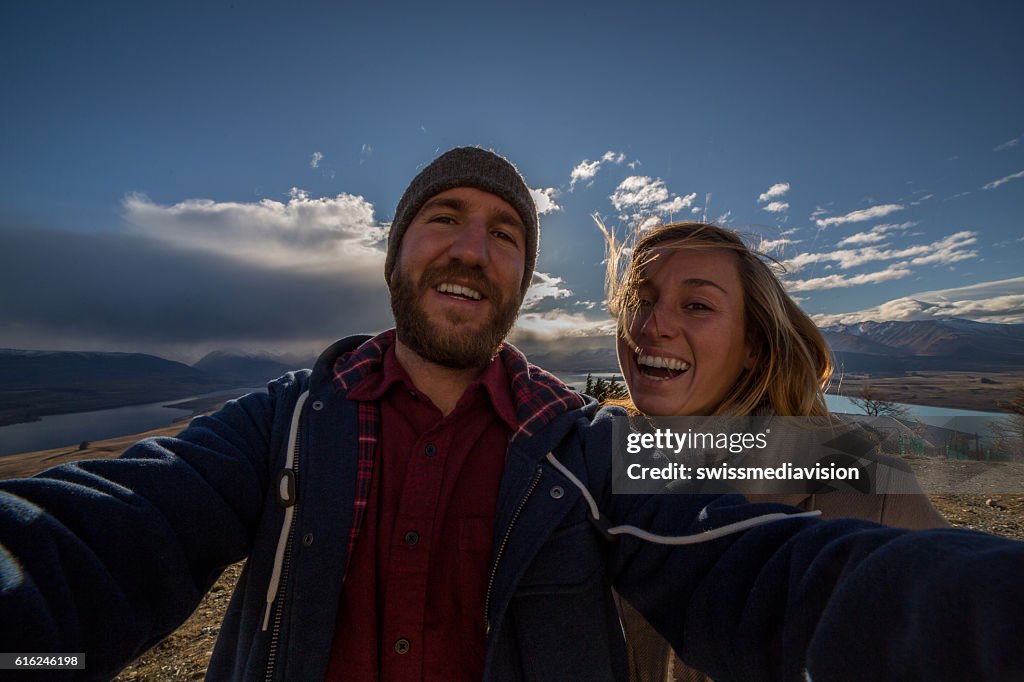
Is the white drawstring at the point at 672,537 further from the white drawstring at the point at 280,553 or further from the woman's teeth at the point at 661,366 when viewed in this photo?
the woman's teeth at the point at 661,366

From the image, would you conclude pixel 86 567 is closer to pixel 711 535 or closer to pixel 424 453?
pixel 424 453

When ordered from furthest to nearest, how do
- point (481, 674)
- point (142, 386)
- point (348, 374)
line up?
point (142, 386)
point (348, 374)
point (481, 674)

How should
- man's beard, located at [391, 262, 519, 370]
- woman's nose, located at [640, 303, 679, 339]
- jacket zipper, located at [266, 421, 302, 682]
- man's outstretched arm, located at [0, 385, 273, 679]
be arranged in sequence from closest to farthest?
man's outstretched arm, located at [0, 385, 273, 679], jacket zipper, located at [266, 421, 302, 682], man's beard, located at [391, 262, 519, 370], woman's nose, located at [640, 303, 679, 339]

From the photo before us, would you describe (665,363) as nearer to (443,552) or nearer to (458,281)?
(458,281)

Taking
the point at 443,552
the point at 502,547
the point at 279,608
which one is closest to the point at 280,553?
the point at 279,608

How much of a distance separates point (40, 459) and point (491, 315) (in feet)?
275

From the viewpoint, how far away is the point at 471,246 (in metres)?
2.74

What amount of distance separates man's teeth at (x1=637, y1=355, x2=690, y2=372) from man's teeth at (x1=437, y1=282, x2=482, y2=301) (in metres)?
1.57

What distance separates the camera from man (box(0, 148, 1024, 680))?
3.21 ft

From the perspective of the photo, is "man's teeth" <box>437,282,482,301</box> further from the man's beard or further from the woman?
the woman

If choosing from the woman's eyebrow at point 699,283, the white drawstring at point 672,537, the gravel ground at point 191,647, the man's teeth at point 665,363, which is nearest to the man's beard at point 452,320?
the white drawstring at point 672,537

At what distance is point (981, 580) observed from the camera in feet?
2.63

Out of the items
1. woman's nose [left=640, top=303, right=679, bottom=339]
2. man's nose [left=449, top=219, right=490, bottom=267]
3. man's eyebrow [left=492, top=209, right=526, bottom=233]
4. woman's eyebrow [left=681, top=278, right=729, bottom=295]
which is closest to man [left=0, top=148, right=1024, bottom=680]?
man's nose [left=449, top=219, right=490, bottom=267]

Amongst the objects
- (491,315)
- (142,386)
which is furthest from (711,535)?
(142,386)
